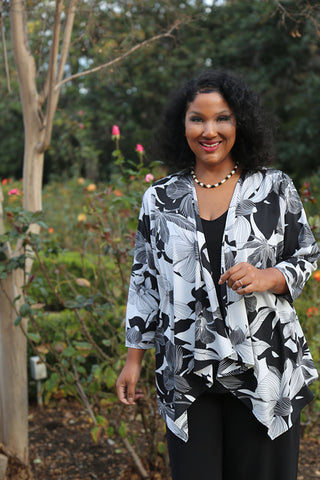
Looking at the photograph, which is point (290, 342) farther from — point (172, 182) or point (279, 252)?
point (172, 182)

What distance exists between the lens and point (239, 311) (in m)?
1.47

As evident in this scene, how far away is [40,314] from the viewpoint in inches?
105

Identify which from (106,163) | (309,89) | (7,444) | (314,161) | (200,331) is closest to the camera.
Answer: (200,331)

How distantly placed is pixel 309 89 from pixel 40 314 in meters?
8.86

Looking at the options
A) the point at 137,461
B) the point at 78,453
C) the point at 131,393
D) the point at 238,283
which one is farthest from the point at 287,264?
the point at 78,453

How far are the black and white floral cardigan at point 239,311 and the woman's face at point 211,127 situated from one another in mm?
117

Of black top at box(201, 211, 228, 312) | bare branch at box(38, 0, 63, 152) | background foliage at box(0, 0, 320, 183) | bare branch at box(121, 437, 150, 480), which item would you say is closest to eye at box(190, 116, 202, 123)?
black top at box(201, 211, 228, 312)

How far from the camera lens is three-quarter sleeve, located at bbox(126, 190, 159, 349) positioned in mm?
1660

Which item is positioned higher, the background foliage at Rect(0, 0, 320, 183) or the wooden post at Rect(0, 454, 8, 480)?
the background foliage at Rect(0, 0, 320, 183)

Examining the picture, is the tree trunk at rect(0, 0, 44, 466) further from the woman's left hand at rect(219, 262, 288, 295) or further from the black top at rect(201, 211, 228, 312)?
the woman's left hand at rect(219, 262, 288, 295)

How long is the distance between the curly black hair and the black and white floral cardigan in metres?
0.08

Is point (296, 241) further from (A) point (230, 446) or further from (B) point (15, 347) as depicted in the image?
(B) point (15, 347)

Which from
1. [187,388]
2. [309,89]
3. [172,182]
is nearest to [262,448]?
[187,388]

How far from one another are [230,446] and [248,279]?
1.69 ft
